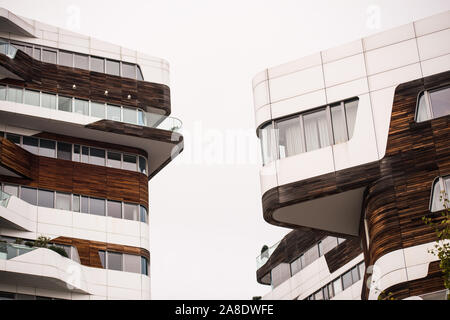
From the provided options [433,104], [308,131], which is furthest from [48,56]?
[433,104]

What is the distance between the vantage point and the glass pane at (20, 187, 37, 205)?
40969 millimetres

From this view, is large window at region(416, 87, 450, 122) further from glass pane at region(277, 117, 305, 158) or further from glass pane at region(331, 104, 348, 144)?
glass pane at region(277, 117, 305, 158)

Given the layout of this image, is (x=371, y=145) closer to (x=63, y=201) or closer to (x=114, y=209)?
(x=114, y=209)

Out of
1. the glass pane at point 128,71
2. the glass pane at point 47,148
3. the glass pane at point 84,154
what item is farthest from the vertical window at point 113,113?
the glass pane at point 47,148

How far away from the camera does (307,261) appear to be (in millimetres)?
51438

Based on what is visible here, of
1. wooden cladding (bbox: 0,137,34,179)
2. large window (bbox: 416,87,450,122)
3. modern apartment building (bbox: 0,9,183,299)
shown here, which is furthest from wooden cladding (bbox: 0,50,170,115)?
large window (bbox: 416,87,450,122)

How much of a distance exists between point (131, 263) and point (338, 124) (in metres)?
16.7

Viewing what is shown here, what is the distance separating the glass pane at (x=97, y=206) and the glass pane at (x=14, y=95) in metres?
6.50

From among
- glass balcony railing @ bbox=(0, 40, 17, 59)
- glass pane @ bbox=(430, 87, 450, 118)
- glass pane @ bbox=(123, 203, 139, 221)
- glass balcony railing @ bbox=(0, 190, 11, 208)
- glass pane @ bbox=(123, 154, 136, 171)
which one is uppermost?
glass balcony railing @ bbox=(0, 40, 17, 59)

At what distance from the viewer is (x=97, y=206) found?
141 ft

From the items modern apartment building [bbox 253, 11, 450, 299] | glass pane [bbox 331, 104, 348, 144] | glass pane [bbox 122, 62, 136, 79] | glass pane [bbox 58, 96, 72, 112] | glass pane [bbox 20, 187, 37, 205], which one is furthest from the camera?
glass pane [bbox 122, 62, 136, 79]

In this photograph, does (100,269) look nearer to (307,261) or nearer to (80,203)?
(80,203)

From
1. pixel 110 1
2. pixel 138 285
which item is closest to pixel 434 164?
pixel 138 285

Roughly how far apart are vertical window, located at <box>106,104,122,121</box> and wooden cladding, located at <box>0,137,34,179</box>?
5.31 meters
